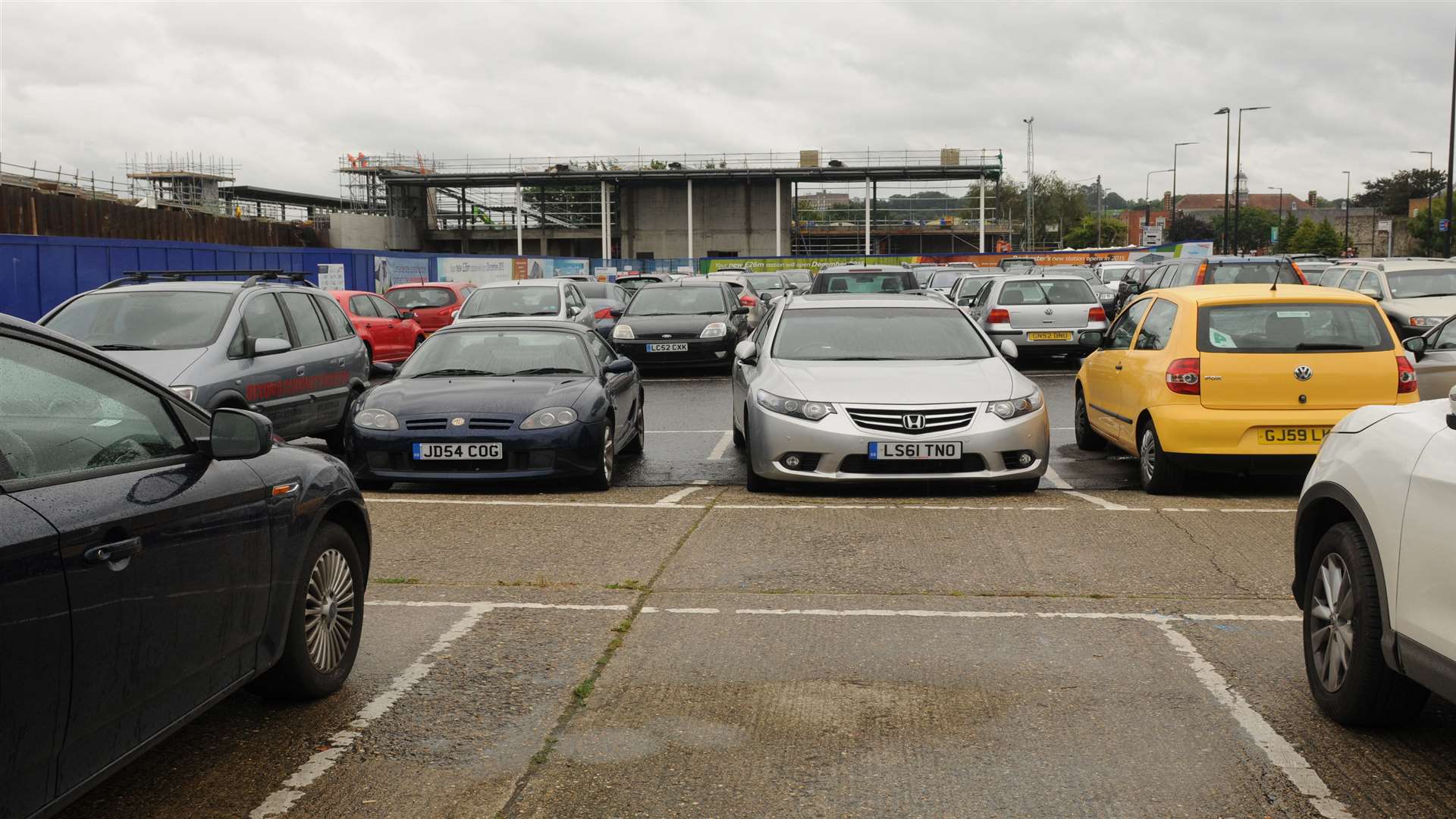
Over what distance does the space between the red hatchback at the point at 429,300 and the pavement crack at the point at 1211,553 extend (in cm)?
2048

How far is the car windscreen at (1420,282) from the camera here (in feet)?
66.6

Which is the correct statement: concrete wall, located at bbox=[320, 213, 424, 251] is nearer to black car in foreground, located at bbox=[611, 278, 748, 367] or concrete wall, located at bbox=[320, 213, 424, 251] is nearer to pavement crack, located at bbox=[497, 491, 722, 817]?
black car in foreground, located at bbox=[611, 278, 748, 367]

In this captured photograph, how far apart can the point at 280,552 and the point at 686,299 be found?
18.3 meters

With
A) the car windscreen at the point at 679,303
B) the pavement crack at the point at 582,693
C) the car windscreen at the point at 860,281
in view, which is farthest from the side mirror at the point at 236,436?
the car windscreen at the point at 679,303

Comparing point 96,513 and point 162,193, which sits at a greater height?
point 162,193

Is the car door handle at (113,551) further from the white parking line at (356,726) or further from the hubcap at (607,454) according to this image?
the hubcap at (607,454)

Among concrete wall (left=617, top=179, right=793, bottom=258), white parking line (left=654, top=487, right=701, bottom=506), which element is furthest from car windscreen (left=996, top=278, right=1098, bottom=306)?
concrete wall (left=617, top=179, right=793, bottom=258)

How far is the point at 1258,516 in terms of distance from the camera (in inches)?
334

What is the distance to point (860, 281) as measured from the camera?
21.1 meters

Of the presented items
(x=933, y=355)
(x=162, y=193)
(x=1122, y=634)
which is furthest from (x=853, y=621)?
(x=162, y=193)

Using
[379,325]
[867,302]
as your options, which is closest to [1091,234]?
[379,325]

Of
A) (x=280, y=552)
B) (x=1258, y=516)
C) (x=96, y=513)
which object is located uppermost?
(x=96, y=513)

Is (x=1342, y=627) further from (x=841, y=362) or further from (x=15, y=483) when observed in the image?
(x=841, y=362)

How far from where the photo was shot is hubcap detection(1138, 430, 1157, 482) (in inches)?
375
